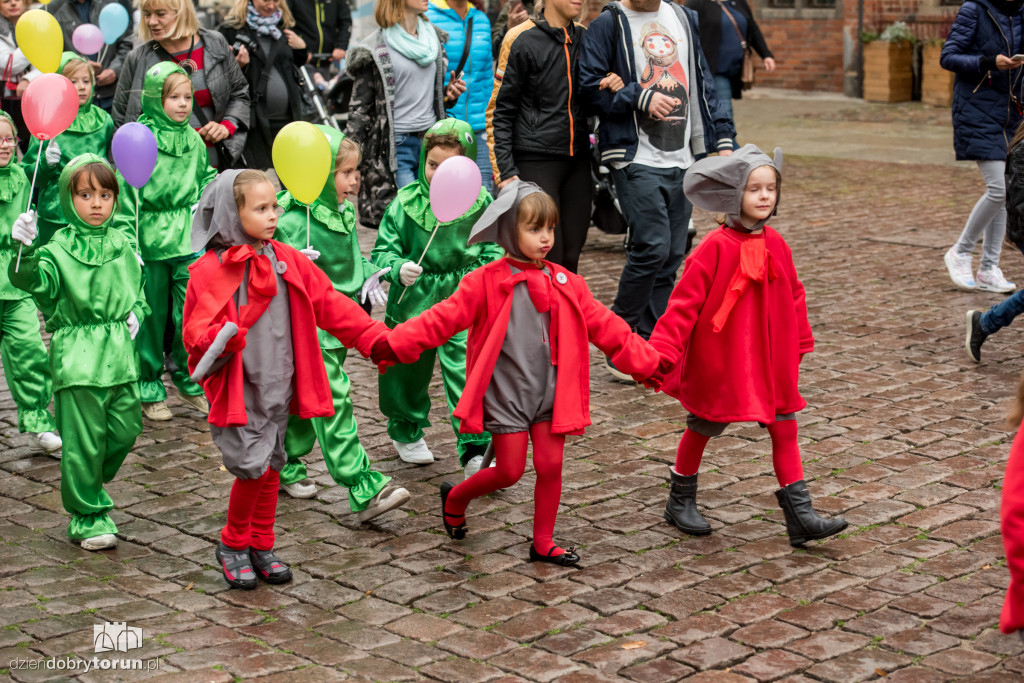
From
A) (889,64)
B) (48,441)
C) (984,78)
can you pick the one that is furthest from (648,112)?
(889,64)

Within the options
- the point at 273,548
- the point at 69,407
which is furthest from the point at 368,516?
the point at 69,407

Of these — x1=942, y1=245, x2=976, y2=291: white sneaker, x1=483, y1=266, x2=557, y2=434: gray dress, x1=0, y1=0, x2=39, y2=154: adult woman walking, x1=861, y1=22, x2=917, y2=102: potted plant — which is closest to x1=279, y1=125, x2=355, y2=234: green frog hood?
x1=483, y1=266, x2=557, y2=434: gray dress

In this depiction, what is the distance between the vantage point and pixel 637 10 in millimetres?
7023

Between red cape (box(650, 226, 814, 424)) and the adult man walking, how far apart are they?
81.4 inches

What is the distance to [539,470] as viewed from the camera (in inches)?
190

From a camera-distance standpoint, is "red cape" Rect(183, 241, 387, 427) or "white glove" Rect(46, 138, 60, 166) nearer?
"red cape" Rect(183, 241, 387, 427)

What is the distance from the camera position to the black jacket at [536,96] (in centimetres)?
691

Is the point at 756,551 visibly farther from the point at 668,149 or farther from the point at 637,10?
the point at 637,10

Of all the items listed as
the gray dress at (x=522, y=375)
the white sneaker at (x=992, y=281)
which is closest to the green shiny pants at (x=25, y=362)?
the gray dress at (x=522, y=375)

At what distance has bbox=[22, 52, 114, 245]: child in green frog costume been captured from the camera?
23.4 ft

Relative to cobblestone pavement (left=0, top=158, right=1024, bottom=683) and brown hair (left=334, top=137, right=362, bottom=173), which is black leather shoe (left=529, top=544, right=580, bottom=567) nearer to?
cobblestone pavement (left=0, top=158, right=1024, bottom=683)

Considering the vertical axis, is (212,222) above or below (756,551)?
above

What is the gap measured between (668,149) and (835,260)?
11.3 ft

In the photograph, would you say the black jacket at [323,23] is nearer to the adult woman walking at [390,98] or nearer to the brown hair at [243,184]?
the adult woman walking at [390,98]
